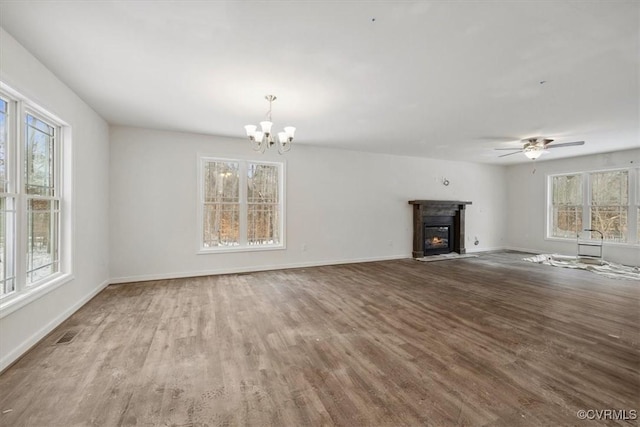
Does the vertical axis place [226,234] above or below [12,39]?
below

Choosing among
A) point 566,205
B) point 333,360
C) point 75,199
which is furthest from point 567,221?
point 75,199

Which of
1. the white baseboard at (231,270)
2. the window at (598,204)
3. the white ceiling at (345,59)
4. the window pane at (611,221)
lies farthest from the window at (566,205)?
the white baseboard at (231,270)

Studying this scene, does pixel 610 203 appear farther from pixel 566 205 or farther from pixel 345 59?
pixel 345 59

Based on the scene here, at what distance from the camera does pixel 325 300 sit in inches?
154

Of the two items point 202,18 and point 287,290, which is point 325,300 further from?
point 202,18

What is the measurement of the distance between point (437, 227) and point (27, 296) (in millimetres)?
7894

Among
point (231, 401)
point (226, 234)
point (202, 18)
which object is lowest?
point (231, 401)

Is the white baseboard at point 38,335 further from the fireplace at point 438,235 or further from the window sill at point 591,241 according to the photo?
the window sill at point 591,241

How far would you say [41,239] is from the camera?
2965mm

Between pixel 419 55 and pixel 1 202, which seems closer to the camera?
pixel 1 202

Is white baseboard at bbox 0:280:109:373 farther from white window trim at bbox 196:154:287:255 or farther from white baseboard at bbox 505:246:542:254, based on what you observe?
white baseboard at bbox 505:246:542:254

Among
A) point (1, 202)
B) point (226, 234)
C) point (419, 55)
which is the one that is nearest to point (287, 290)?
point (226, 234)

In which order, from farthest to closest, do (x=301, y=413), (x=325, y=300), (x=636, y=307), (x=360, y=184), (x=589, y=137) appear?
1. (x=360, y=184)
2. (x=589, y=137)
3. (x=325, y=300)
4. (x=636, y=307)
5. (x=301, y=413)

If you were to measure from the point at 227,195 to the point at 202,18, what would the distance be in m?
3.81
